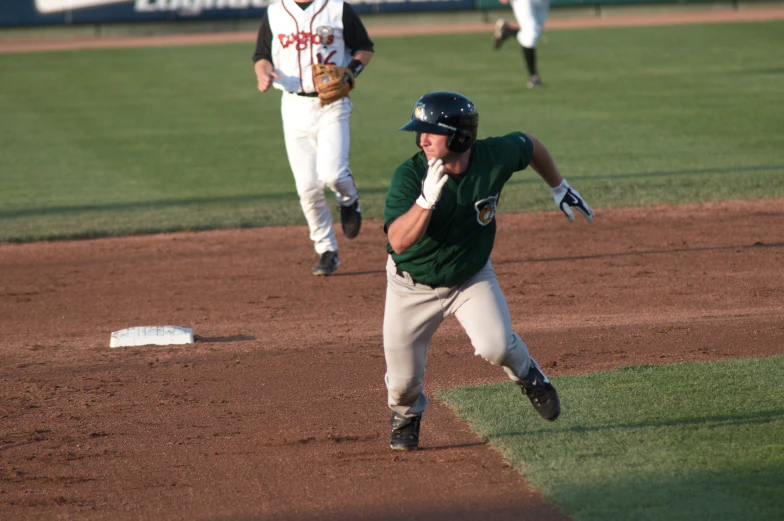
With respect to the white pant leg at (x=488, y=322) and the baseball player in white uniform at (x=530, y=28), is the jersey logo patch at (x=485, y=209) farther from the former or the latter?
the baseball player in white uniform at (x=530, y=28)

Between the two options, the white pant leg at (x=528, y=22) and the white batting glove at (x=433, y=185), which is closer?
the white batting glove at (x=433, y=185)

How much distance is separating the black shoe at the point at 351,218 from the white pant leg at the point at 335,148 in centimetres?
18

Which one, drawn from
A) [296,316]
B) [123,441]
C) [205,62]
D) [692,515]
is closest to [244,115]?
[205,62]

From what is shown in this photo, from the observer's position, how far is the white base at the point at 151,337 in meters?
6.92

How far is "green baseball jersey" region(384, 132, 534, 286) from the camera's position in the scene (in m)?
4.55

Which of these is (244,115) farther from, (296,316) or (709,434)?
(709,434)

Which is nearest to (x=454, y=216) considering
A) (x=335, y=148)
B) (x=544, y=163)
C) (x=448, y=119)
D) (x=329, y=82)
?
(x=448, y=119)

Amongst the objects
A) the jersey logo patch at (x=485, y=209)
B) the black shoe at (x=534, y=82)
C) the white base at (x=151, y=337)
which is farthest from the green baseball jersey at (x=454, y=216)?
the black shoe at (x=534, y=82)

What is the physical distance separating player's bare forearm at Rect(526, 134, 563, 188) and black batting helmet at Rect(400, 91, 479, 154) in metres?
0.52

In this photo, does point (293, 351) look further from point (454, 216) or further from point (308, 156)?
point (454, 216)

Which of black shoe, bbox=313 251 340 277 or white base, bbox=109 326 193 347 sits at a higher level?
white base, bbox=109 326 193 347

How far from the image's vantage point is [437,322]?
478 cm

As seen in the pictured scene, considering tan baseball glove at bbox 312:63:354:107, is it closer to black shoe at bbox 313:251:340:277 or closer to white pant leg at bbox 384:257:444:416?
black shoe at bbox 313:251:340:277

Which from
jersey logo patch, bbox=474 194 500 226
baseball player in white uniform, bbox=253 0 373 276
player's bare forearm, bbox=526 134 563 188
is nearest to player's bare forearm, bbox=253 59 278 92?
baseball player in white uniform, bbox=253 0 373 276
